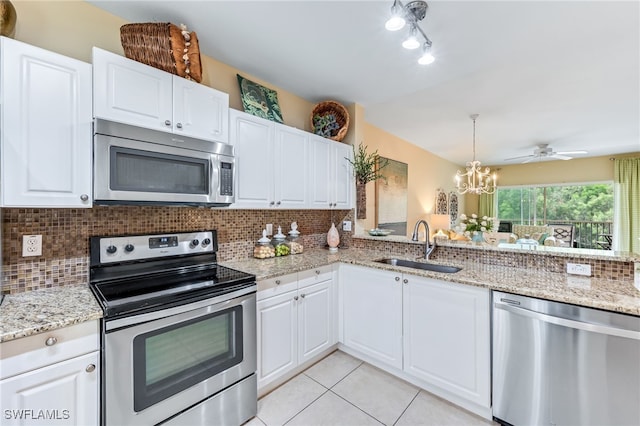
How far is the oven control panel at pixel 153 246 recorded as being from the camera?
1648 mm

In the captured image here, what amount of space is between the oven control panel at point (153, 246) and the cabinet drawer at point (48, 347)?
1.95 feet

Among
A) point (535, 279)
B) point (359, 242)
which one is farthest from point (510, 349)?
point (359, 242)

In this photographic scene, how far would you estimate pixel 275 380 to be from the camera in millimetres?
1963

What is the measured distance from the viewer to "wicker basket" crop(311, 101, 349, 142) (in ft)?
9.49

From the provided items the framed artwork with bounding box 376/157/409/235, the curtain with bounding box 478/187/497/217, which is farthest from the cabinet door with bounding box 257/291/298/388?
the curtain with bounding box 478/187/497/217

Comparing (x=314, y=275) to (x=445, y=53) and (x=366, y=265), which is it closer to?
(x=366, y=265)

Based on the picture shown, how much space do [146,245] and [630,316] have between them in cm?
266

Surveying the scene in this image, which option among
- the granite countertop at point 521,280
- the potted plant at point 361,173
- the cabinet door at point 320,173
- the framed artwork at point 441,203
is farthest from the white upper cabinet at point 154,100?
the framed artwork at point 441,203

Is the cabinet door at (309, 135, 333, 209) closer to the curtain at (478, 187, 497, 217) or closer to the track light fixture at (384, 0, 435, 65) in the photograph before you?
the track light fixture at (384, 0, 435, 65)

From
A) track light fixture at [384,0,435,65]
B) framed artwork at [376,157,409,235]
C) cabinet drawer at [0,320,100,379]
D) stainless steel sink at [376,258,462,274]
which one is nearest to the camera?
cabinet drawer at [0,320,100,379]

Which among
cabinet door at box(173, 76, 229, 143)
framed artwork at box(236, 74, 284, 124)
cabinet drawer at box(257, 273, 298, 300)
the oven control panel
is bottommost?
cabinet drawer at box(257, 273, 298, 300)

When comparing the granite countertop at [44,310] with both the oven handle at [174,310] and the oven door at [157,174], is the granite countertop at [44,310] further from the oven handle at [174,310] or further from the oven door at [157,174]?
the oven door at [157,174]

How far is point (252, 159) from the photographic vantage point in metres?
2.14

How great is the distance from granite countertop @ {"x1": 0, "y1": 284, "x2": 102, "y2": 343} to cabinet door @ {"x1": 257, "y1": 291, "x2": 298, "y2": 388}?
3.02 feet
